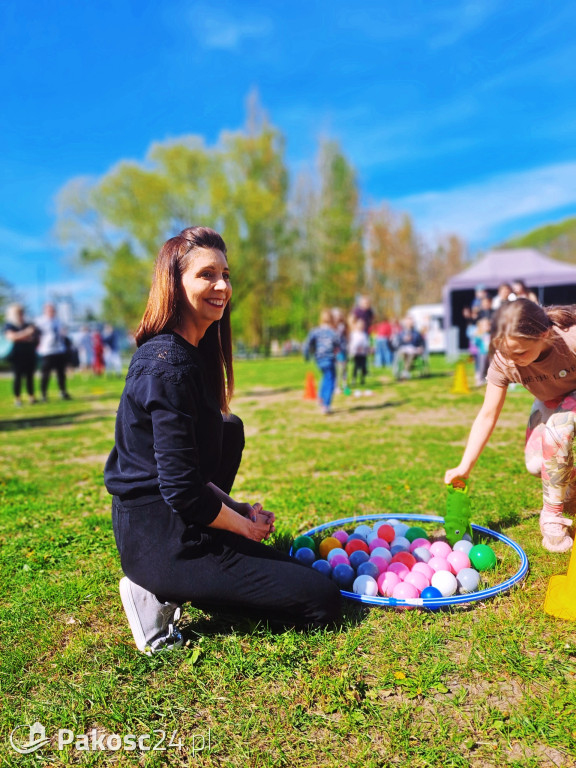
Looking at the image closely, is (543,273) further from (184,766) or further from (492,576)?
(184,766)

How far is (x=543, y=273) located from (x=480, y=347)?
1274 centimetres

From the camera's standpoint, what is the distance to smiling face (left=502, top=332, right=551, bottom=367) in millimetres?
2801

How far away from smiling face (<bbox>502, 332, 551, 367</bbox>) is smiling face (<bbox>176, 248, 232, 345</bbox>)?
4.68ft

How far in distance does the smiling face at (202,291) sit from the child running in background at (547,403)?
4.63 ft

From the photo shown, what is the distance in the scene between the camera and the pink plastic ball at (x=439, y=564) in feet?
9.76

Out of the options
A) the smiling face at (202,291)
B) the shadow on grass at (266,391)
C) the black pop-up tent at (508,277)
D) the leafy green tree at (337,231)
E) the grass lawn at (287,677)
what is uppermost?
the leafy green tree at (337,231)

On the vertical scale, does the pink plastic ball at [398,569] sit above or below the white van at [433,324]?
below

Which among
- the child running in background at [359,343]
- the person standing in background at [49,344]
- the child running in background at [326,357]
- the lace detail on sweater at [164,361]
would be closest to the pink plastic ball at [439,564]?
the lace detail on sweater at [164,361]

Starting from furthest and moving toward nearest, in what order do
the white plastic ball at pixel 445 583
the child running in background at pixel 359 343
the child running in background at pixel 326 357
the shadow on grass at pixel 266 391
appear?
the shadow on grass at pixel 266 391 < the child running in background at pixel 359 343 < the child running in background at pixel 326 357 < the white plastic ball at pixel 445 583

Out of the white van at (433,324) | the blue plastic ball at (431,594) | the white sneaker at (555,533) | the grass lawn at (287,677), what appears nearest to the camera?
the grass lawn at (287,677)

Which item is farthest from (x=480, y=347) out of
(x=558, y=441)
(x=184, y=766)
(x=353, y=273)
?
(x=353, y=273)

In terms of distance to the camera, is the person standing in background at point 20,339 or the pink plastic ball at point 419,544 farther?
the person standing in background at point 20,339

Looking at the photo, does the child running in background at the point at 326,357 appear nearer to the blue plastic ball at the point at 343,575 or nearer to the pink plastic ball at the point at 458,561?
the pink plastic ball at the point at 458,561

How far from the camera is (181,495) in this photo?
221 centimetres
